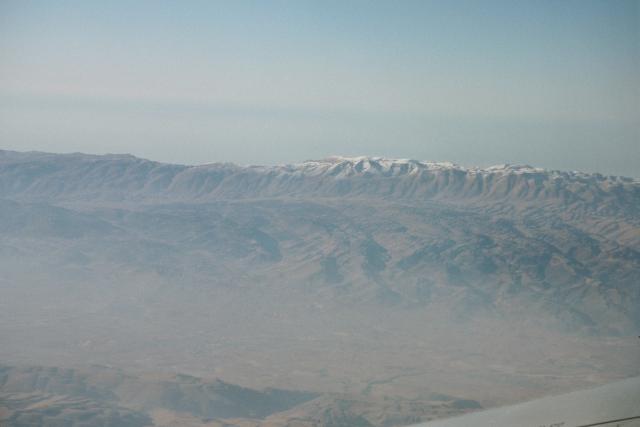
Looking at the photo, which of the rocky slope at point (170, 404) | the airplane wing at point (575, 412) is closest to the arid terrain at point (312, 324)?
the rocky slope at point (170, 404)

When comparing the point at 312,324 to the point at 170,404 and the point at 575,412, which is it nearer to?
the point at 170,404

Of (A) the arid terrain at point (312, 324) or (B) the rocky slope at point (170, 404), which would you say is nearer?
(B) the rocky slope at point (170, 404)

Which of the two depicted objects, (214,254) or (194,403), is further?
(214,254)

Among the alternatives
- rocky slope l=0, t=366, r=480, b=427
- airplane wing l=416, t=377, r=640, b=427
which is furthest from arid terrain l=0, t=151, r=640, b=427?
airplane wing l=416, t=377, r=640, b=427

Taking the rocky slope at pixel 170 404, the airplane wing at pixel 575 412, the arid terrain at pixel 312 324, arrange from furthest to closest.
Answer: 1. the arid terrain at pixel 312 324
2. the rocky slope at pixel 170 404
3. the airplane wing at pixel 575 412

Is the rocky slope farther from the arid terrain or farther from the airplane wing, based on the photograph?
the airplane wing

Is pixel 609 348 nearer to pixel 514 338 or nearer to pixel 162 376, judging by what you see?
pixel 514 338

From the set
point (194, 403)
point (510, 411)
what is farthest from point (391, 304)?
point (510, 411)

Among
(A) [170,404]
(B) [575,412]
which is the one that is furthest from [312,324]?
(B) [575,412]

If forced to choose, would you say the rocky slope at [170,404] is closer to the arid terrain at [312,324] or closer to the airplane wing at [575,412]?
the arid terrain at [312,324]
